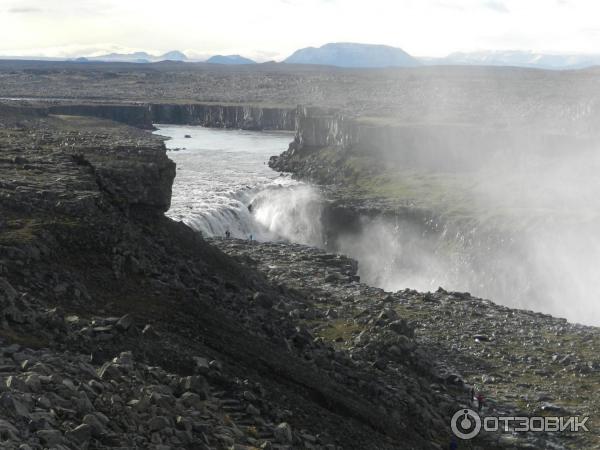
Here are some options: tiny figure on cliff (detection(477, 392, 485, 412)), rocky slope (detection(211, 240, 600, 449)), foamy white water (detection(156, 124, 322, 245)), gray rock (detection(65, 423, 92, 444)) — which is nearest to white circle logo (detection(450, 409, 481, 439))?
tiny figure on cliff (detection(477, 392, 485, 412))

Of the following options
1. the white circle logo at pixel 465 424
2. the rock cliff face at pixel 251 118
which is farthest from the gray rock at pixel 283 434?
the rock cliff face at pixel 251 118

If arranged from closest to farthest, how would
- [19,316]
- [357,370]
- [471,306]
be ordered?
[19,316]
[357,370]
[471,306]

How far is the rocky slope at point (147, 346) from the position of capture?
18.3 m

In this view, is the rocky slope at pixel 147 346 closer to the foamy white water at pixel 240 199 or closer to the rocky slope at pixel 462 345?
the rocky slope at pixel 462 345

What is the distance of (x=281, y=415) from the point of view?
75.8ft

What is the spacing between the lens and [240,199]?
93750 mm

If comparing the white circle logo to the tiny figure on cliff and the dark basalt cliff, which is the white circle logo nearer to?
the tiny figure on cliff

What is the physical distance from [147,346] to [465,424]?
16681 millimetres

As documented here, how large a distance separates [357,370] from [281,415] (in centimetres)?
1166

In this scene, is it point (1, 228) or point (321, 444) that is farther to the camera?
point (1, 228)

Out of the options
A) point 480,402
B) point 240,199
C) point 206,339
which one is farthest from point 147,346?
point 240,199

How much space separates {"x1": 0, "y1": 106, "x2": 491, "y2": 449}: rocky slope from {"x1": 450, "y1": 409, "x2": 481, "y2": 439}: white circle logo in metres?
0.62

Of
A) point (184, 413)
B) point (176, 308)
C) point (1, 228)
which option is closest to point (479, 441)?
point (176, 308)

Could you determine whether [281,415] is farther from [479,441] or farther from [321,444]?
[479,441]
